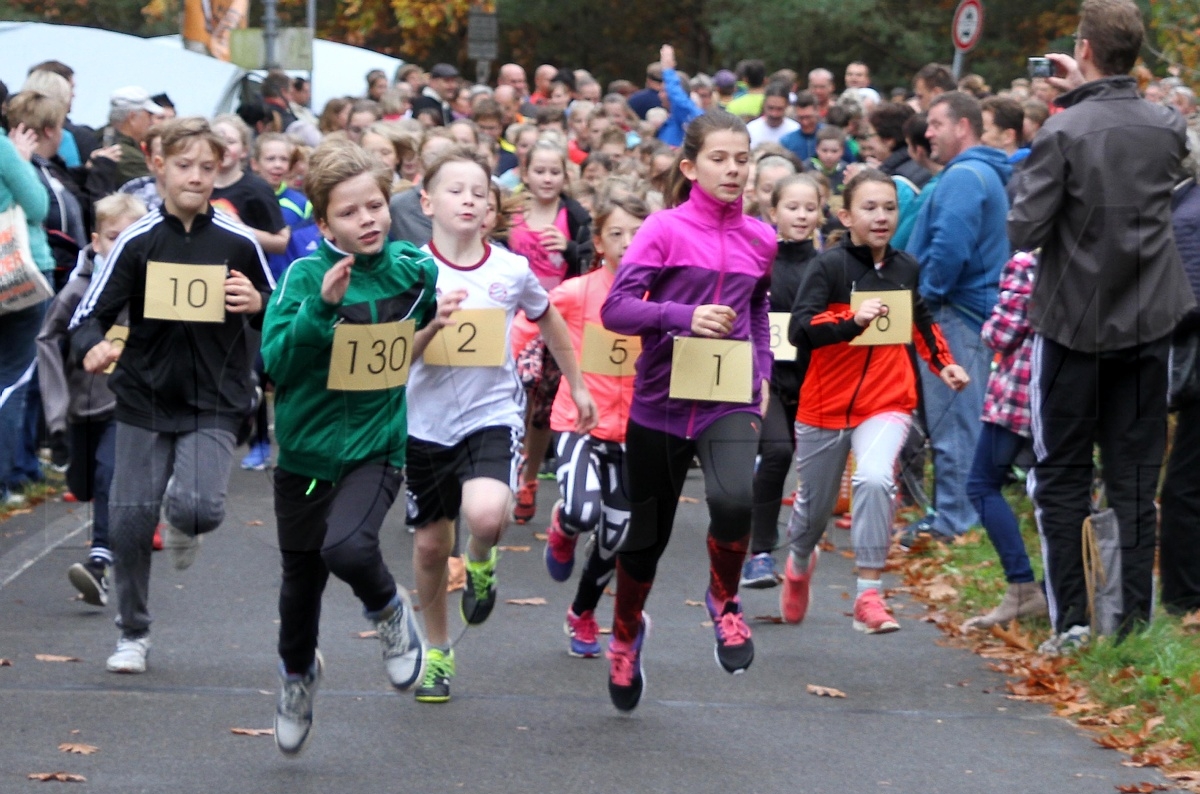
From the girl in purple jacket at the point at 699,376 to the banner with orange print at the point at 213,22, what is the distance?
1764cm

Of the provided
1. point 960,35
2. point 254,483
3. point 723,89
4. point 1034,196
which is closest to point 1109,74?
point 1034,196

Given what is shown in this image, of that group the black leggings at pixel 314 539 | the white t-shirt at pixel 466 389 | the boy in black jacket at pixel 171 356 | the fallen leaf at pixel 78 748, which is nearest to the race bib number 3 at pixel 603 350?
the white t-shirt at pixel 466 389

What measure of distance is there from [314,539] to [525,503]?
4.96m

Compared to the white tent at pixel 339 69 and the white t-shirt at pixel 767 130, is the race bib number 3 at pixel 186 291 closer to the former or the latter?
the white t-shirt at pixel 767 130

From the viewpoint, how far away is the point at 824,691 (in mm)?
6914

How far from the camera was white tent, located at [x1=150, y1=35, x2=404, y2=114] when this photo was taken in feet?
93.8

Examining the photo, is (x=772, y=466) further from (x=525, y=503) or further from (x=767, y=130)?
(x=767, y=130)

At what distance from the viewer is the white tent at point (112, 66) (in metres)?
21.4

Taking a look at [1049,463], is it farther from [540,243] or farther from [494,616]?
[540,243]

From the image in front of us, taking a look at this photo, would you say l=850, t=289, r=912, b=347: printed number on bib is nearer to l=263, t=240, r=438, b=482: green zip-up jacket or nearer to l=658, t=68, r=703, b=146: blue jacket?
l=263, t=240, r=438, b=482: green zip-up jacket

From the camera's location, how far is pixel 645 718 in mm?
6402

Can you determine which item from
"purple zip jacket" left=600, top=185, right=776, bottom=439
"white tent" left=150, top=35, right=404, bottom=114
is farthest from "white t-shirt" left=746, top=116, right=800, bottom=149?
"purple zip jacket" left=600, top=185, right=776, bottom=439

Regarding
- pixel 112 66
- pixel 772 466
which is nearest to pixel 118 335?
pixel 772 466

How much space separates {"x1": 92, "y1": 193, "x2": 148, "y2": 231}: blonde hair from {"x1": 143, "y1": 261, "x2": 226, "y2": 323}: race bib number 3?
1.41m
